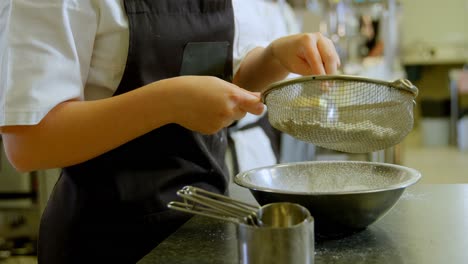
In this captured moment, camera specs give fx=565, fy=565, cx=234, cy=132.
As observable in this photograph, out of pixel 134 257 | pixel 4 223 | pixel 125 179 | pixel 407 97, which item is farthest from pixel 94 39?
pixel 4 223

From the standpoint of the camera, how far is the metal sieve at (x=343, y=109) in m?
0.75

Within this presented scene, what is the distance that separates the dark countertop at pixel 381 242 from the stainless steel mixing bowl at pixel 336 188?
3cm

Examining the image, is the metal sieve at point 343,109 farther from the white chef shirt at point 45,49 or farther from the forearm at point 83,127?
the white chef shirt at point 45,49

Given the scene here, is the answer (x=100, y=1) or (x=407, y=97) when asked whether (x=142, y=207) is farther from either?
(x=407, y=97)

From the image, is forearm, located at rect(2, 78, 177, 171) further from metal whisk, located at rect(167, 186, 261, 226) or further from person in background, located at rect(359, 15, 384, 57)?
person in background, located at rect(359, 15, 384, 57)

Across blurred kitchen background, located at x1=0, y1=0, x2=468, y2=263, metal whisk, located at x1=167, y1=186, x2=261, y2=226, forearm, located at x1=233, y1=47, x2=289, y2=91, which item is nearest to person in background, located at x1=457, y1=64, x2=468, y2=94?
blurred kitchen background, located at x1=0, y1=0, x2=468, y2=263

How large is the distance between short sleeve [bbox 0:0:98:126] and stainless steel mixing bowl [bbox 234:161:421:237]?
0.92ft

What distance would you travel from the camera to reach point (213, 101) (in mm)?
714

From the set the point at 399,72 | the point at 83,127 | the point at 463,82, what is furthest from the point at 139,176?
the point at 463,82

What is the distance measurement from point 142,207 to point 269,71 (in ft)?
1.31

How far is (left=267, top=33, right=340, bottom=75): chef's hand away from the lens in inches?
36.8

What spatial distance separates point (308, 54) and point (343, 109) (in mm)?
201

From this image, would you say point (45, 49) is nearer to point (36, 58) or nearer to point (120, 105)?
point (36, 58)

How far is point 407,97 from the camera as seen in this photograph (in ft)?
2.61
